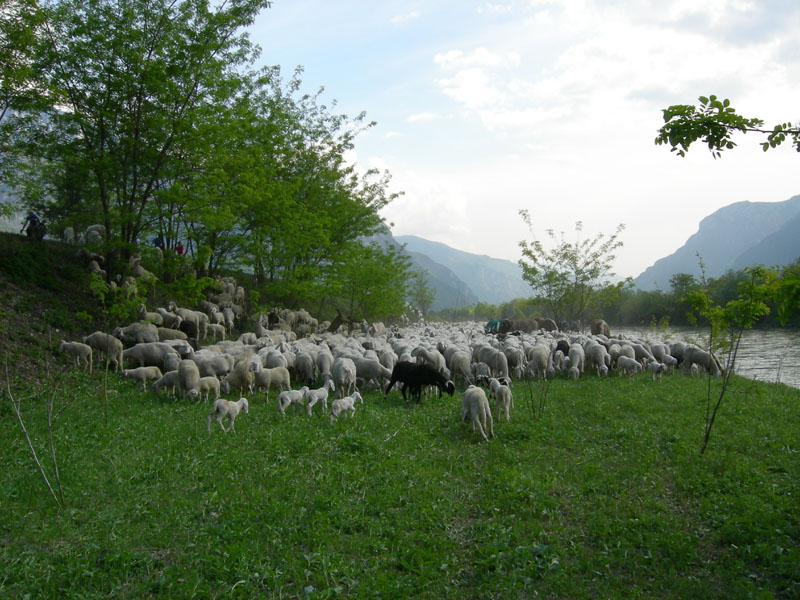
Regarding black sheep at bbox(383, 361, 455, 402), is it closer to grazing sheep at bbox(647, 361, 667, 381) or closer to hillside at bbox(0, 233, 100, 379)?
grazing sheep at bbox(647, 361, 667, 381)

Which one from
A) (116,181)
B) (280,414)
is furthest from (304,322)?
(280,414)

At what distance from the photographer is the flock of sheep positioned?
33.4ft

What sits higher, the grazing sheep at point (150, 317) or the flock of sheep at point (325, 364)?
the grazing sheep at point (150, 317)

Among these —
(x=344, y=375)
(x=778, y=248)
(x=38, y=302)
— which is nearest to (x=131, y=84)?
(x=38, y=302)

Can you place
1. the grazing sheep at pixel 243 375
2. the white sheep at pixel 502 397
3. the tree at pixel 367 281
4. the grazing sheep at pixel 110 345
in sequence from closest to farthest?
the white sheep at pixel 502 397
the grazing sheep at pixel 243 375
the grazing sheep at pixel 110 345
the tree at pixel 367 281

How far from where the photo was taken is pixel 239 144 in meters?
20.1

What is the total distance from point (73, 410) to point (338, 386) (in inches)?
220

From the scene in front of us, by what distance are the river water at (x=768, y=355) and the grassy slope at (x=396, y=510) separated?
24.6 ft

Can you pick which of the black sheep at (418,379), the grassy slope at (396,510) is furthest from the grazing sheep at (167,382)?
the black sheep at (418,379)

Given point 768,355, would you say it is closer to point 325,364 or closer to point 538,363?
point 538,363

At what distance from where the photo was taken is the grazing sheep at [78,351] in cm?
1223

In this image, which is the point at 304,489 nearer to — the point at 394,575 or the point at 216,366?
the point at 394,575

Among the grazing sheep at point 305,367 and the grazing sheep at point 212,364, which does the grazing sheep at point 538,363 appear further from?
the grazing sheep at point 212,364

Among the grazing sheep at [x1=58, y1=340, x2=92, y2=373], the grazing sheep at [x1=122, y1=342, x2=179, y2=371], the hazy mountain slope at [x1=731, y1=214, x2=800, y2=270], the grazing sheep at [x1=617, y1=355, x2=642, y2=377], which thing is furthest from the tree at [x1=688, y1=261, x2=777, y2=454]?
the hazy mountain slope at [x1=731, y1=214, x2=800, y2=270]
